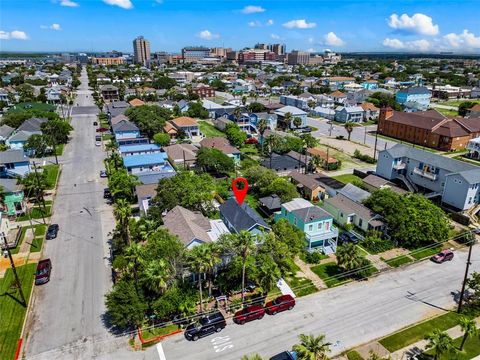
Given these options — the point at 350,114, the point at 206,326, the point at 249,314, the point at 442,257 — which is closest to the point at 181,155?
the point at 249,314

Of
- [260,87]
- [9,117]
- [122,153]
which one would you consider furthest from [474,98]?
[9,117]

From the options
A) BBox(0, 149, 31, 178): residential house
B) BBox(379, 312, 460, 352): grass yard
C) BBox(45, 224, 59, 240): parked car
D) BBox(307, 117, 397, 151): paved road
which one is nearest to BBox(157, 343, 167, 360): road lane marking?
BBox(379, 312, 460, 352): grass yard

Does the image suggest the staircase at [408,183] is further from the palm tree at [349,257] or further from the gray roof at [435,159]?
the palm tree at [349,257]

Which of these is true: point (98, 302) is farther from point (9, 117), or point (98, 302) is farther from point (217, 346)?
point (9, 117)

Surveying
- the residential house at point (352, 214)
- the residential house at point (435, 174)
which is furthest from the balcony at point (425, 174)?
the residential house at point (352, 214)

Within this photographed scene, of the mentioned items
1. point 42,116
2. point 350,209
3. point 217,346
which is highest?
point 42,116
